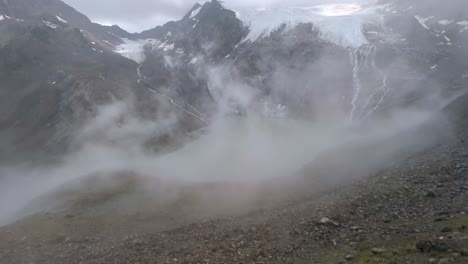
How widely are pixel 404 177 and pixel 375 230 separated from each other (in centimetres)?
2424

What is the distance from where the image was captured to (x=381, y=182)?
214 feet

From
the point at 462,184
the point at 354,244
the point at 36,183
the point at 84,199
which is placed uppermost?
the point at 36,183

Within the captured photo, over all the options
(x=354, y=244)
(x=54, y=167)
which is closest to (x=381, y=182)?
(x=354, y=244)

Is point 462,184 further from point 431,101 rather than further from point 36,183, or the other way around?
point 36,183

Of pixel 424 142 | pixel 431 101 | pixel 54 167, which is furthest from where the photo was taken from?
pixel 54 167

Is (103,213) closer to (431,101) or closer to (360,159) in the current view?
(360,159)

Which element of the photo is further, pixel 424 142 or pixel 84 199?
pixel 84 199

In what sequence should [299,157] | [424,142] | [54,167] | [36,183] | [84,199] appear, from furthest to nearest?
[54,167] → [36,183] → [299,157] → [84,199] → [424,142]

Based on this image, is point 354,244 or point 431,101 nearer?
point 354,244

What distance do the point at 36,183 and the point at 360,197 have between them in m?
149

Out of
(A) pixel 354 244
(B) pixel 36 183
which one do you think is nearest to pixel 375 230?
(A) pixel 354 244

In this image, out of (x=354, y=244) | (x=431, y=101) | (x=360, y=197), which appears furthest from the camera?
(x=431, y=101)

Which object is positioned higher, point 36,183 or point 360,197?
point 36,183

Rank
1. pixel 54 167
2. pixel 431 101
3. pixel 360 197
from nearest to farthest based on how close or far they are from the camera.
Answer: pixel 360 197, pixel 431 101, pixel 54 167
